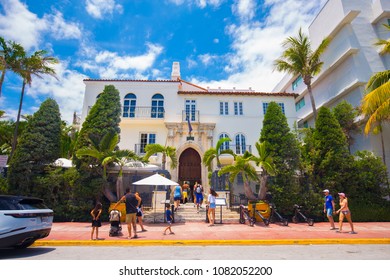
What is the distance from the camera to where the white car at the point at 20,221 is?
521 cm

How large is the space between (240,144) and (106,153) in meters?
11.9

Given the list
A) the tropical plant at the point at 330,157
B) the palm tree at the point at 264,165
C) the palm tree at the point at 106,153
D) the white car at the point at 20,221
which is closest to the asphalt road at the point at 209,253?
the white car at the point at 20,221

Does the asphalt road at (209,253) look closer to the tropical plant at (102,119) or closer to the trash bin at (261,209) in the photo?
the trash bin at (261,209)

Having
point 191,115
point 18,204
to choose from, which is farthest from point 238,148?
point 18,204

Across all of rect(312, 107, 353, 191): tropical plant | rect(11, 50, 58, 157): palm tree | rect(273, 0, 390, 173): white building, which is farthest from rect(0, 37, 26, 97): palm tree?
rect(273, 0, 390, 173): white building

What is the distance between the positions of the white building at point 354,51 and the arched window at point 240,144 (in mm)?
8555

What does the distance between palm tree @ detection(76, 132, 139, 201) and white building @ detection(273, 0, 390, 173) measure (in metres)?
17.2

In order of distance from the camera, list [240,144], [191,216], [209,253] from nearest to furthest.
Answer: [209,253], [191,216], [240,144]

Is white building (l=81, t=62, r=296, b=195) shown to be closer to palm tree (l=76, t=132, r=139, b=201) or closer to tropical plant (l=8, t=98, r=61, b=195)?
palm tree (l=76, t=132, r=139, b=201)

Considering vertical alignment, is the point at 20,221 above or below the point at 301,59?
below

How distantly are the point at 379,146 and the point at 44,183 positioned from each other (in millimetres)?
21956

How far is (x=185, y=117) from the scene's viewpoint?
772 inches

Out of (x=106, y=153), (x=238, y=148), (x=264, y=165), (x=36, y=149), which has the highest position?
(x=238, y=148)

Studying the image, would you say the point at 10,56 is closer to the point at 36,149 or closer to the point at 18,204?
the point at 36,149
